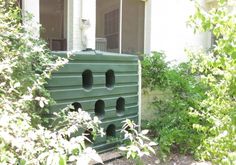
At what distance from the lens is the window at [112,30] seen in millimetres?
6441

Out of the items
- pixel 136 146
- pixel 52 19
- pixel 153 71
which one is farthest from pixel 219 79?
pixel 52 19

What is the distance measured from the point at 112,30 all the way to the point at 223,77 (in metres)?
3.97

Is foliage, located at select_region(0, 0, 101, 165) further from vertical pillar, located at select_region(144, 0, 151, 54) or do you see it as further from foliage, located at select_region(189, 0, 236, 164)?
vertical pillar, located at select_region(144, 0, 151, 54)

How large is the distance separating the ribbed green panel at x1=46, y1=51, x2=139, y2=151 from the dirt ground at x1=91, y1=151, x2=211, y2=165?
0.50 ft

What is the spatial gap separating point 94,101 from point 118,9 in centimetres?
274

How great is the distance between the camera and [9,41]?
3.42m

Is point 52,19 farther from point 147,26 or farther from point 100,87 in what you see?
point 147,26

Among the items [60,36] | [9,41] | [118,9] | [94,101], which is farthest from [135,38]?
[9,41]

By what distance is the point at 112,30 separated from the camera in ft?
21.4

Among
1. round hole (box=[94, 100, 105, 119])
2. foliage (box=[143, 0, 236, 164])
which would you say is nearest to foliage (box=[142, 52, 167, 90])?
round hole (box=[94, 100, 105, 119])

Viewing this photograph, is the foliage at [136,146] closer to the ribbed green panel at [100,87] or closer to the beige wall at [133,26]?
the ribbed green panel at [100,87]

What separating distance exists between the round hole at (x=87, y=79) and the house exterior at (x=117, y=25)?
99 centimetres

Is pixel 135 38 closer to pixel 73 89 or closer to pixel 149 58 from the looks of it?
pixel 149 58

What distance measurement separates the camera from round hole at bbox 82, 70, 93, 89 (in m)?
4.40
